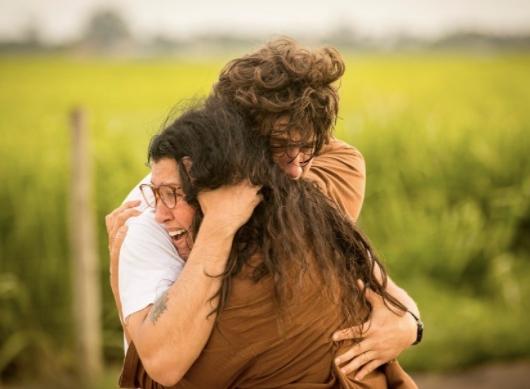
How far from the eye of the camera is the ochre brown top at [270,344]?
80.0 inches

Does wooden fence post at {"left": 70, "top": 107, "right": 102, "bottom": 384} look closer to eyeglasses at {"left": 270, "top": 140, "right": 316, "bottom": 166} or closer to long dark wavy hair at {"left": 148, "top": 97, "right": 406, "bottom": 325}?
long dark wavy hair at {"left": 148, "top": 97, "right": 406, "bottom": 325}

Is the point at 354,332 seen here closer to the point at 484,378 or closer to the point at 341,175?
the point at 341,175

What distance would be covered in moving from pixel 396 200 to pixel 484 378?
1779mm

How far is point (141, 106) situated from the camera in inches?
334

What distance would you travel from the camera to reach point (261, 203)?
208cm

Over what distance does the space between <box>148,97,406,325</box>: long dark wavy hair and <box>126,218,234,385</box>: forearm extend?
4cm

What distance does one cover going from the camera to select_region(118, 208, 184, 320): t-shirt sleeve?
6.75 ft

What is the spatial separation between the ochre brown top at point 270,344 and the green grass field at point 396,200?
3.23m

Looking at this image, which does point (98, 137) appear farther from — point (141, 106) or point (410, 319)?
point (410, 319)

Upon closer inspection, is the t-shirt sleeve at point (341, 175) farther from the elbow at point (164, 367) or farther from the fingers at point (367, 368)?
the elbow at point (164, 367)

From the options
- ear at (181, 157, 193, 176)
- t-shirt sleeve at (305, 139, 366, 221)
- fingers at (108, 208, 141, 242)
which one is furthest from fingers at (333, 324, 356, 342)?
fingers at (108, 208, 141, 242)

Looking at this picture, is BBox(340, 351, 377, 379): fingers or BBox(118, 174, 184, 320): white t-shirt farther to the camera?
BBox(340, 351, 377, 379): fingers

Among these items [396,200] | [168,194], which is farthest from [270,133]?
[396,200]

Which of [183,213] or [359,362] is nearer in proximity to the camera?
[183,213]
